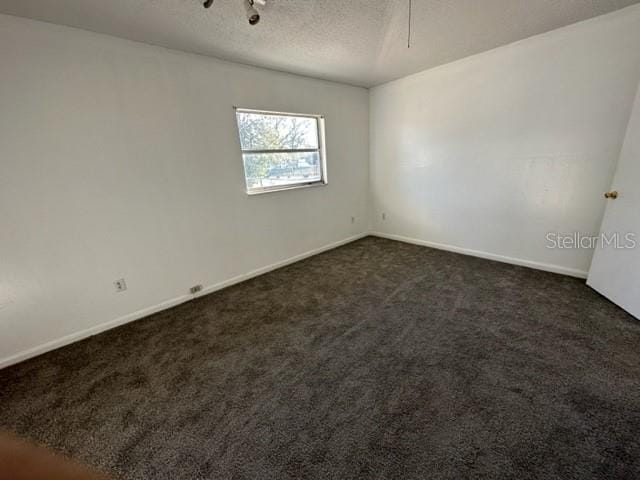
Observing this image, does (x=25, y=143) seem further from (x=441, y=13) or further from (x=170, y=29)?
(x=441, y=13)

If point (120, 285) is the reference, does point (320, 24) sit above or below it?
above

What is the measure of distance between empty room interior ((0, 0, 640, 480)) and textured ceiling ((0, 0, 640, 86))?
27mm

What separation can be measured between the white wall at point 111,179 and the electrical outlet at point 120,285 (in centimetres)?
5

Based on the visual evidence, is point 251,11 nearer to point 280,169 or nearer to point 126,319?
point 280,169

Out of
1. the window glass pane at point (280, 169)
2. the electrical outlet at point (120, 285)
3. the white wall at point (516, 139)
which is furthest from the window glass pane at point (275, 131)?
the electrical outlet at point (120, 285)

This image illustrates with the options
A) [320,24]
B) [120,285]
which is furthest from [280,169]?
[120,285]

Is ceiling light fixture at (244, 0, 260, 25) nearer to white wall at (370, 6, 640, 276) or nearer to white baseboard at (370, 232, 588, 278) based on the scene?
white wall at (370, 6, 640, 276)

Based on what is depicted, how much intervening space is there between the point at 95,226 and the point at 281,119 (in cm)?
229

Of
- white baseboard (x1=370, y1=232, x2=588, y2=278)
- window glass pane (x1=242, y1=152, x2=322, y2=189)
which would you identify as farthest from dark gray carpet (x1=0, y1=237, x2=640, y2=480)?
window glass pane (x1=242, y1=152, x2=322, y2=189)

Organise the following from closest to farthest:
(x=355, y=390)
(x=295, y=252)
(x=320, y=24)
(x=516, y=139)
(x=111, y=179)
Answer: (x=355, y=390) < (x=320, y=24) < (x=111, y=179) < (x=516, y=139) < (x=295, y=252)

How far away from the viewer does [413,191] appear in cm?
409

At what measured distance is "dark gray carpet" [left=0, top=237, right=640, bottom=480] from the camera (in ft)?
4.22

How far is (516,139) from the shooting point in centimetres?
300

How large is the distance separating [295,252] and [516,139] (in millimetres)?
2954
